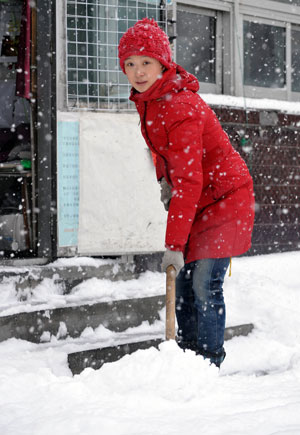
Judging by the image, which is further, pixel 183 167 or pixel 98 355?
pixel 98 355

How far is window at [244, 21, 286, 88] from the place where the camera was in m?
6.68

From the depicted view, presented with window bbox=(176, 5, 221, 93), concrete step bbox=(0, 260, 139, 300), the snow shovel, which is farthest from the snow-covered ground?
window bbox=(176, 5, 221, 93)

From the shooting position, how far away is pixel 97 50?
4.99 meters

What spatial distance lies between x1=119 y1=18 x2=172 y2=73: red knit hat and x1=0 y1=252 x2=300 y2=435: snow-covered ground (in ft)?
4.79

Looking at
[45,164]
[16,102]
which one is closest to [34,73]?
[45,164]

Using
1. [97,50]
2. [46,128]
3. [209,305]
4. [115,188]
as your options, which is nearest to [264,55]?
[97,50]

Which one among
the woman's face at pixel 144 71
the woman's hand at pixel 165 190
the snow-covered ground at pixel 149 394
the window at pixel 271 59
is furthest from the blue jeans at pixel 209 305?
the window at pixel 271 59

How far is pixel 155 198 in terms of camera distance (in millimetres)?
5105

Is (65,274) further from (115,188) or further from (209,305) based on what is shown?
(209,305)

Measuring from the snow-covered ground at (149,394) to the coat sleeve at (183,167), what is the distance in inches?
22.8

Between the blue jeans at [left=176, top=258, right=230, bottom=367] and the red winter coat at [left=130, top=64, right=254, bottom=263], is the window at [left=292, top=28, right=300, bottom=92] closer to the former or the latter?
the red winter coat at [left=130, top=64, right=254, bottom=263]

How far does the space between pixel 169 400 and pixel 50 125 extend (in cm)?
293

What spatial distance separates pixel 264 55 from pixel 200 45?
3.13ft

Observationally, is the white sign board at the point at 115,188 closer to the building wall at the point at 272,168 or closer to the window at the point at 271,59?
the building wall at the point at 272,168
